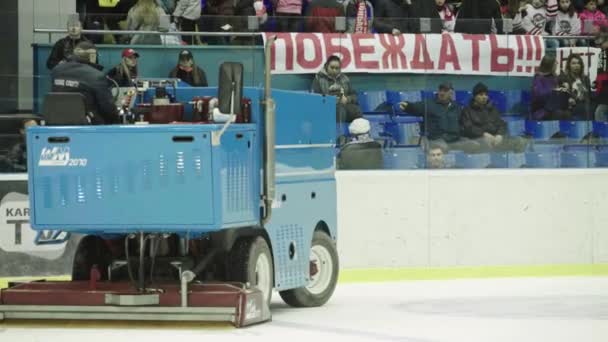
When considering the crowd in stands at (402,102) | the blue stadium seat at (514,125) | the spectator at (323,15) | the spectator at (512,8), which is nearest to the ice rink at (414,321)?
the crowd in stands at (402,102)

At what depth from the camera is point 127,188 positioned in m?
9.25

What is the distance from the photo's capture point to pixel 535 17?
15828 millimetres

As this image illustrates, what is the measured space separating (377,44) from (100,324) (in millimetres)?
5486

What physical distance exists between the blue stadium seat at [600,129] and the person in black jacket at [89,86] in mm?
5929

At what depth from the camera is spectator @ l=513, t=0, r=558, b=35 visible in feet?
49.6

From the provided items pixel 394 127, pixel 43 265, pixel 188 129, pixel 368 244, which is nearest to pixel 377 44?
pixel 394 127

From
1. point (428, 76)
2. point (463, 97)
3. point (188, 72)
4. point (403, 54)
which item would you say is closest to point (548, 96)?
point (463, 97)

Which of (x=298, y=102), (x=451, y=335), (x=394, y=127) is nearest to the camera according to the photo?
(x=451, y=335)

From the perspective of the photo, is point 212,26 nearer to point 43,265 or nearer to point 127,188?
point 43,265

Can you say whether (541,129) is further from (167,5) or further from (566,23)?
(167,5)

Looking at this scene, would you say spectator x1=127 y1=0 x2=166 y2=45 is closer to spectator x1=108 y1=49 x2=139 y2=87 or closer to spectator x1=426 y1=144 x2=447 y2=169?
spectator x1=108 y1=49 x2=139 y2=87

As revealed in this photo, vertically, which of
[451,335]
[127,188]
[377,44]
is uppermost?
[377,44]

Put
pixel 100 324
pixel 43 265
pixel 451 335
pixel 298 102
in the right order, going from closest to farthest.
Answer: pixel 451 335 → pixel 100 324 → pixel 298 102 → pixel 43 265

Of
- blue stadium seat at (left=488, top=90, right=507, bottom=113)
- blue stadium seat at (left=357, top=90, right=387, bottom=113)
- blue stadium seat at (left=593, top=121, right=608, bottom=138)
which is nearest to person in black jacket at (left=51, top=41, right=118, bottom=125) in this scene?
blue stadium seat at (left=357, top=90, right=387, bottom=113)
